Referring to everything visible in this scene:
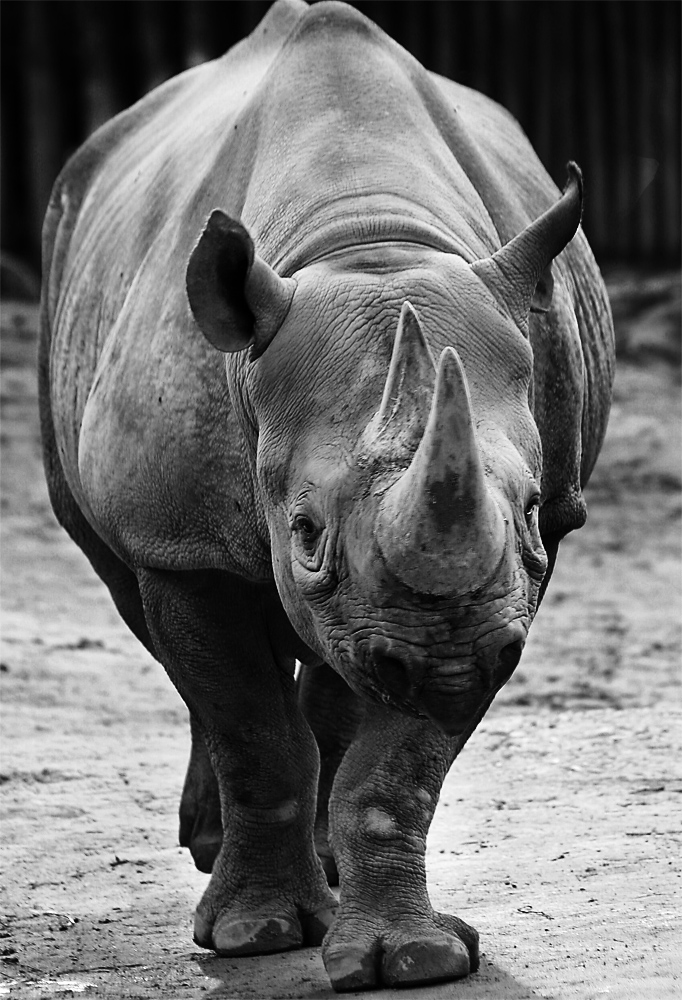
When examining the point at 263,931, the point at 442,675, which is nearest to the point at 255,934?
the point at 263,931

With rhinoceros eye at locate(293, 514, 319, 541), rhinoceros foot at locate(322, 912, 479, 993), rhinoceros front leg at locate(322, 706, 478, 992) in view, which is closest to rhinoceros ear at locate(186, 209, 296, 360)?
rhinoceros eye at locate(293, 514, 319, 541)

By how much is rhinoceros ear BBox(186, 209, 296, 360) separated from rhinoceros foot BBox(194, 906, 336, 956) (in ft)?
5.14

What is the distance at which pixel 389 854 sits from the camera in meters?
4.18

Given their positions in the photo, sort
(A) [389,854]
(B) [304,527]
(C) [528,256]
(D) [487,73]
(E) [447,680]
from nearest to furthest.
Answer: (E) [447,680], (B) [304,527], (C) [528,256], (A) [389,854], (D) [487,73]

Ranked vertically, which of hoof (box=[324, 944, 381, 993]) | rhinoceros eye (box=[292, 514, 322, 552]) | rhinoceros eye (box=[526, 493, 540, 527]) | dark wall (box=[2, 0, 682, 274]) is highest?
rhinoceros eye (box=[526, 493, 540, 527])

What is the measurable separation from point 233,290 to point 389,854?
137 centimetres

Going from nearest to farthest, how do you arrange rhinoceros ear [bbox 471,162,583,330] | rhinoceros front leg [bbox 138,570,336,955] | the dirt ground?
rhinoceros ear [bbox 471,162,583,330], the dirt ground, rhinoceros front leg [bbox 138,570,336,955]

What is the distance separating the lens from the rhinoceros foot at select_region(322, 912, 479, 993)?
4.07 metres

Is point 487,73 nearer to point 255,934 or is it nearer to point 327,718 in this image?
point 327,718

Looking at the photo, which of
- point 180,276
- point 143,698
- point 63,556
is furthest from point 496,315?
point 63,556

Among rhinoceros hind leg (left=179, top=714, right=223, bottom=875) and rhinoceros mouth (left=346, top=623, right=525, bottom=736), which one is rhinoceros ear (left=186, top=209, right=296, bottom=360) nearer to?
rhinoceros mouth (left=346, top=623, right=525, bottom=736)

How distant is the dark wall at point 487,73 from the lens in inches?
567

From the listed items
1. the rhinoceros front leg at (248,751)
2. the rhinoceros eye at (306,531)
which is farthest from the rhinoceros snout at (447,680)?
the rhinoceros front leg at (248,751)

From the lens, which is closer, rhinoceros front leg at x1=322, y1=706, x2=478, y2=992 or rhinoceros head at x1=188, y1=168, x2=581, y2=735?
rhinoceros head at x1=188, y1=168, x2=581, y2=735
